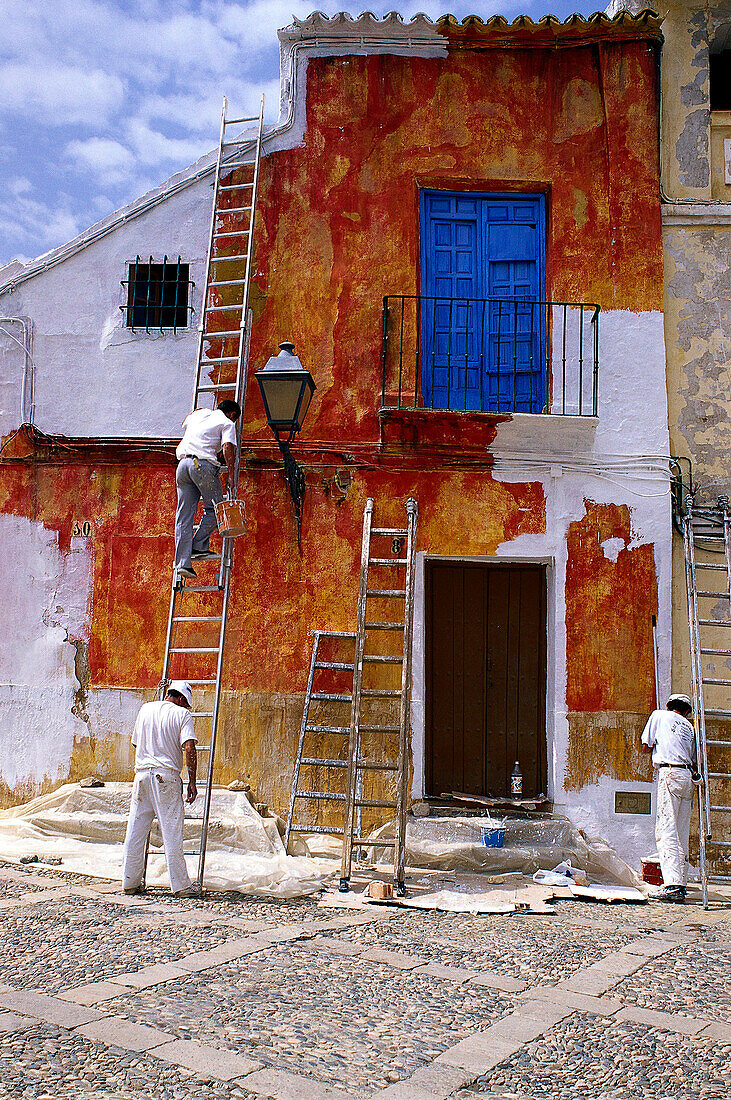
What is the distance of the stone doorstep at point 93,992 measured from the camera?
163 inches

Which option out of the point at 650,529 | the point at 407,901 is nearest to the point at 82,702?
the point at 407,901

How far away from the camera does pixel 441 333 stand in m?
8.42

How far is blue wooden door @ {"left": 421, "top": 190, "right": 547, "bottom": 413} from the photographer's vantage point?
27.5 feet

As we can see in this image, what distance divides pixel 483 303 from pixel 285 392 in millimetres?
2254

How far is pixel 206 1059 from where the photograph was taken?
356 centimetres

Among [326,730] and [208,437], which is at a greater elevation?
[208,437]

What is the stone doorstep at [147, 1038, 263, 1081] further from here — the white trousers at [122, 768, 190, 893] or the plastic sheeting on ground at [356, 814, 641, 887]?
the plastic sheeting on ground at [356, 814, 641, 887]

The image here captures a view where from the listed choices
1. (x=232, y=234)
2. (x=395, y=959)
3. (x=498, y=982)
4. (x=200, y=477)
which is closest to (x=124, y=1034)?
(x=395, y=959)

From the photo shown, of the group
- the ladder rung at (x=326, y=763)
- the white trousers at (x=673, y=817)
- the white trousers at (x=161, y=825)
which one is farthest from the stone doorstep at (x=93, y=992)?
the white trousers at (x=673, y=817)

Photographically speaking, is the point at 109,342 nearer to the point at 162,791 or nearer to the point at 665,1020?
the point at 162,791

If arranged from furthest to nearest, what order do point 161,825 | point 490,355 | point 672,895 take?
point 490,355
point 672,895
point 161,825

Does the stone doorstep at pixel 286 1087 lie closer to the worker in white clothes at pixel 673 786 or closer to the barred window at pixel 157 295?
the worker in white clothes at pixel 673 786

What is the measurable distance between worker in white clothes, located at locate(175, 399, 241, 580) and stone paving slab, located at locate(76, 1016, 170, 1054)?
3.56 metres

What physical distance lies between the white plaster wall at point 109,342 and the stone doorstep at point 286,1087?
5765 millimetres
